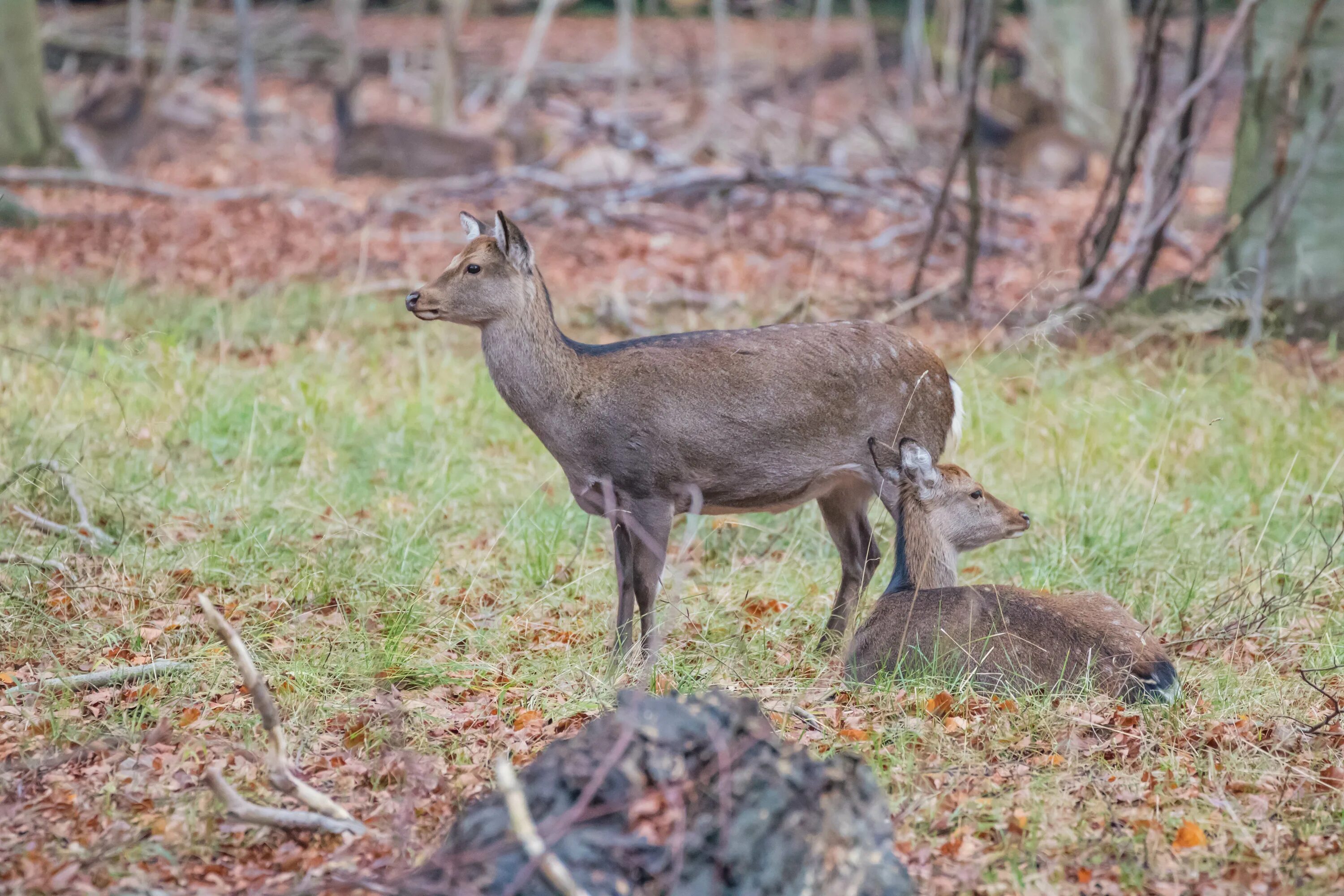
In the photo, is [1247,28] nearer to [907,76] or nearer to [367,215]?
[367,215]

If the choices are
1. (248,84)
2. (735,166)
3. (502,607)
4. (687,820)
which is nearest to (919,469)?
(502,607)

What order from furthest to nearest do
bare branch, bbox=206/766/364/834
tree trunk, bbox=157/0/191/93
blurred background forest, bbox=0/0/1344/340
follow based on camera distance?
tree trunk, bbox=157/0/191/93, blurred background forest, bbox=0/0/1344/340, bare branch, bbox=206/766/364/834

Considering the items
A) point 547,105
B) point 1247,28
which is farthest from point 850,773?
point 547,105

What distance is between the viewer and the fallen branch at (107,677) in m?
4.93

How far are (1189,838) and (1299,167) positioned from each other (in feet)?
22.7

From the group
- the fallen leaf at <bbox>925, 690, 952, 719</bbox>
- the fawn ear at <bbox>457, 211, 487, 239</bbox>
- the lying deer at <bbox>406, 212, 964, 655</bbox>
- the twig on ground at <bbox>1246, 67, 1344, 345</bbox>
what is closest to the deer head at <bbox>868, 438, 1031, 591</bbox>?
the lying deer at <bbox>406, 212, 964, 655</bbox>

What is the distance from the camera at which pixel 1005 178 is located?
617 inches

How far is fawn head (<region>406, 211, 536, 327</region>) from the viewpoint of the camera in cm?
559

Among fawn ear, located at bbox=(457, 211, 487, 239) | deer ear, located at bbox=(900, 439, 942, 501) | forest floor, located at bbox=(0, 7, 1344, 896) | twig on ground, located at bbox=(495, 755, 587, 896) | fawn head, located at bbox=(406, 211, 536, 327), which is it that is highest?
fawn ear, located at bbox=(457, 211, 487, 239)

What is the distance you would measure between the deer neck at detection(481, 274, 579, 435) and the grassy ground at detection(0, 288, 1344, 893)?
0.77 m

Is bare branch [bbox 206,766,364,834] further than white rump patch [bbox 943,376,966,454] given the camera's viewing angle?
No

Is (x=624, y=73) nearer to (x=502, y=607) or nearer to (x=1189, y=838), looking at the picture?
(x=502, y=607)

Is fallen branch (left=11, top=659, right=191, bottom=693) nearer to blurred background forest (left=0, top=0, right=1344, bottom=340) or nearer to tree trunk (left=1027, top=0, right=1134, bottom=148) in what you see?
blurred background forest (left=0, top=0, right=1344, bottom=340)

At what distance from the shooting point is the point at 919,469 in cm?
561
